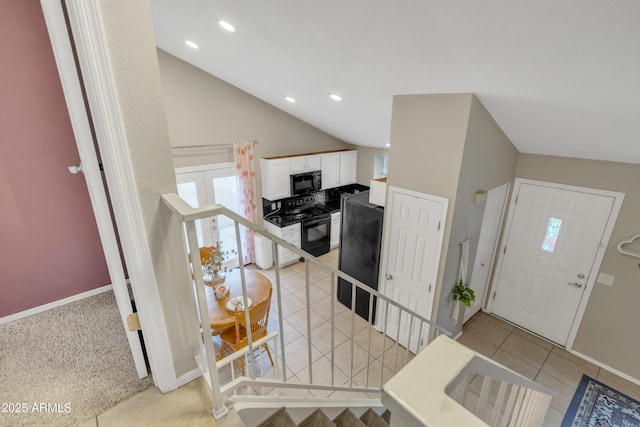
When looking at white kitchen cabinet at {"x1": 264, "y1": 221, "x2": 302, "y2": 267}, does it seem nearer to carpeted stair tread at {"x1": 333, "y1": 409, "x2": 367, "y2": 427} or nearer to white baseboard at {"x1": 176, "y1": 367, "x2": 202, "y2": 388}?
carpeted stair tread at {"x1": 333, "y1": 409, "x2": 367, "y2": 427}

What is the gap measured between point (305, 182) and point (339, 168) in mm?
944

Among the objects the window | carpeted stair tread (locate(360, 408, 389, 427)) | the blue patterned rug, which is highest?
the window

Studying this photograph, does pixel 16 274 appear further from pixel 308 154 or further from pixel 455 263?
pixel 308 154

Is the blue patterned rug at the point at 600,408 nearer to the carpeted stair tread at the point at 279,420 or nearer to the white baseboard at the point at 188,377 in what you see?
the carpeted stair tread at the point at 279,420

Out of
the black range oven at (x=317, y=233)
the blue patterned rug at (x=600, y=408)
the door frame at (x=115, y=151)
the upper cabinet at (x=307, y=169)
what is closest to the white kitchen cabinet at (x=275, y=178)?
the upper cabinet at (x=307, y=169)

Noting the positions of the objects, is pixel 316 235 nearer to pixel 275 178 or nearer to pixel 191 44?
pixel 275 178

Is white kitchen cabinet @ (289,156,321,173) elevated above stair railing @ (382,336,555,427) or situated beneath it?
situated beneath

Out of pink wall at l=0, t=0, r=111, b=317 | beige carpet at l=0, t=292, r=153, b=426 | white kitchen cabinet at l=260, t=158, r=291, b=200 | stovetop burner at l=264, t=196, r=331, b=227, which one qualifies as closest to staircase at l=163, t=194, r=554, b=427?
beige carpet at l=0, t=292, r=153, b=426

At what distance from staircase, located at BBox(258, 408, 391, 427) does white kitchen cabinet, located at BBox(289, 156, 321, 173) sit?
4181 millimetres

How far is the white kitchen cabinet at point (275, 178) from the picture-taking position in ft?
17.4

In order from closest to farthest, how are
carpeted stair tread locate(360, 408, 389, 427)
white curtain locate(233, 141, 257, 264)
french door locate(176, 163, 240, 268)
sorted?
carpeted stair tread locate(360, 408, 389, 427) → french door locate(176, 163, 240, 268) → white curtain locate(233, 141, 257, 264)

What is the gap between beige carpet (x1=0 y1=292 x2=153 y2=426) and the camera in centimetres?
125

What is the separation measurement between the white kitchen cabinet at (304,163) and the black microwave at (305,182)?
81mm

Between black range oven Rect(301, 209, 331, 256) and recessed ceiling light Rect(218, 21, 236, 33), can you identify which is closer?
recessed ceiling light Rect(218, 21, 236, 33)
